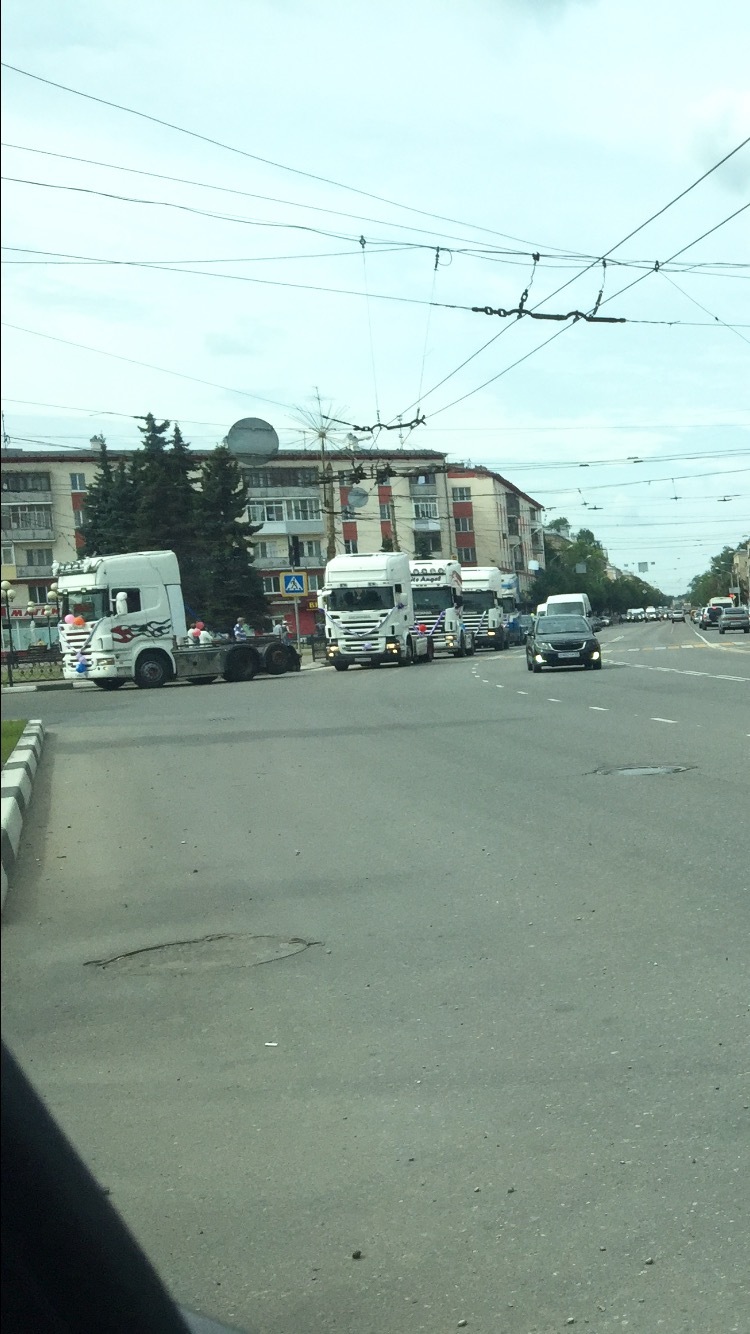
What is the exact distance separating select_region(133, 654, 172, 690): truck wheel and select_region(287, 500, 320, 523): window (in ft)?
20.6

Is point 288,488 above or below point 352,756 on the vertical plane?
above

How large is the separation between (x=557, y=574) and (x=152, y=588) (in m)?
116

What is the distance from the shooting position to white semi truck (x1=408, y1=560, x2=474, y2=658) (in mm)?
51656

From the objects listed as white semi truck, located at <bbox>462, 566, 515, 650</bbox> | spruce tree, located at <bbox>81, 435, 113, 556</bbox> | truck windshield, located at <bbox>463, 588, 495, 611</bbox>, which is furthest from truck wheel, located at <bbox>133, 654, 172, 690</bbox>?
truck windshield, located at <bbox>463, 588, 495, 611</bbox>

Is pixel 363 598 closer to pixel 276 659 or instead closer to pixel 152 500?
pixel 276 659

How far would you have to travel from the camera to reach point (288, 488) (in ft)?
121

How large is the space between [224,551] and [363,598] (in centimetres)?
1886

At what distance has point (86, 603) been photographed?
3250 cm

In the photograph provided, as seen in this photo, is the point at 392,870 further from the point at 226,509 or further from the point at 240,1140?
the point at 226,509

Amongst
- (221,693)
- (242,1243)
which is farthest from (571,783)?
(221,693)

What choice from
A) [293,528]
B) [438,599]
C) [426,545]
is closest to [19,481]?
[293,528]

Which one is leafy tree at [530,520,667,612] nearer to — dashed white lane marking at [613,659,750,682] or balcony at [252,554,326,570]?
balcony at [252,554,326,570]

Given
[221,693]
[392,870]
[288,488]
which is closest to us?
[392,870]

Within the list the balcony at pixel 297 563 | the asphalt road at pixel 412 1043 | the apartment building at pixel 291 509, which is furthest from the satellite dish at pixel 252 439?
the balcony at pixel 297 563
